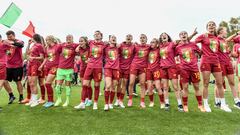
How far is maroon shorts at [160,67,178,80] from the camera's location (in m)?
9.02

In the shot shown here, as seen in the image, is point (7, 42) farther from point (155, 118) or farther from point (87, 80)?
point (155, 118)

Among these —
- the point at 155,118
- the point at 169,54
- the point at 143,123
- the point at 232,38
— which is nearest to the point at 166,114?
the point at 155,118

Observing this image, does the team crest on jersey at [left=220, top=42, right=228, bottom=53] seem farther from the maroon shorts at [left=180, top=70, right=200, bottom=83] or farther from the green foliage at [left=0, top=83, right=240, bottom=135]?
the green foliage at [left=0, top=83, right=240, bottom=135]

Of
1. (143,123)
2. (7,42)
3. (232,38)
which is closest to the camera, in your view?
(143,123)

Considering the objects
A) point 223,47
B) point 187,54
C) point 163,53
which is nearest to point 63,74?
point 163,53

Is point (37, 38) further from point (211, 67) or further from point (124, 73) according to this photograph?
point (211, 67)

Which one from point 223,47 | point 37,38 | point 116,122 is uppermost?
point 37,38

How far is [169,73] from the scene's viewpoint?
29.8 feet

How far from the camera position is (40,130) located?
271 inches

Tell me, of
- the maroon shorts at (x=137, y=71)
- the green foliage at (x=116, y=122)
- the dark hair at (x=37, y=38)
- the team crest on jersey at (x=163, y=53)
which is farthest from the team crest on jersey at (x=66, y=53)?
the team crest on jersey at (x=163, y=53)

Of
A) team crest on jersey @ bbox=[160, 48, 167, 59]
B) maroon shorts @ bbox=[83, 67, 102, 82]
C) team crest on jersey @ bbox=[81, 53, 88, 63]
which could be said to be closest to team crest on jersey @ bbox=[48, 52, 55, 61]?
team crest on jersey @ bbox=[81, 53, 88, 63]

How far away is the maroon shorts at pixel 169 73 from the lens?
9.02 meters

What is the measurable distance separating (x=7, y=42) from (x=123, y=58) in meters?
3.64

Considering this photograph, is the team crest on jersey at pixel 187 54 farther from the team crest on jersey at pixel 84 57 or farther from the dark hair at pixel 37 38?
the dark hair at pixel 37 38
